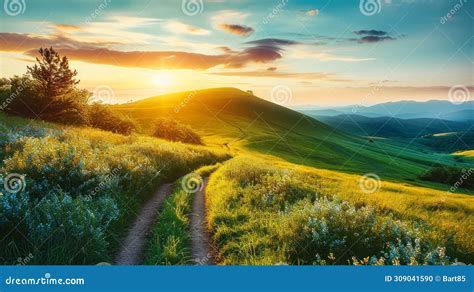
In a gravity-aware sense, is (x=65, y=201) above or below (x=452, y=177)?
below

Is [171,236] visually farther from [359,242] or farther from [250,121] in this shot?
[250,121]

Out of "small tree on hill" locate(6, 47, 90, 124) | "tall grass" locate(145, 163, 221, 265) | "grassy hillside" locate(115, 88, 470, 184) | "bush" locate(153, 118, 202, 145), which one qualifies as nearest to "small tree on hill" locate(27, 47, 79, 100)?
"small tree on hill" locate(6, 47, 90, 124)

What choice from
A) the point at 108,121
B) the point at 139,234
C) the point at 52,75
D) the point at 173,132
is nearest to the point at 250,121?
the point at 173,132

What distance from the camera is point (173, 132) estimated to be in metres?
52.9

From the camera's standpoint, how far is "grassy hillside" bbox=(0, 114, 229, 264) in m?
8.61

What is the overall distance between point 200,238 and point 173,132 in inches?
1673

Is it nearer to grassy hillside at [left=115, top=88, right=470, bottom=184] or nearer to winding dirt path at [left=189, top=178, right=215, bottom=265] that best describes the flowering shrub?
winding dirt path at [left=189, top=178, right=215, bottom=265]

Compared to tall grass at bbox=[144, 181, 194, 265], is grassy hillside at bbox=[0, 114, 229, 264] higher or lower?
higher

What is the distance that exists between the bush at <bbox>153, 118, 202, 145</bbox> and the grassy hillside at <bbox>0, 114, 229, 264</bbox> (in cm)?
3240

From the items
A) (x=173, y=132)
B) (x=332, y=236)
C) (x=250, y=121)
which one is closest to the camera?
(x=332, y=236)

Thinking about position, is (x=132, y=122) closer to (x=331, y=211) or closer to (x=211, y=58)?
(x=211, y=58)

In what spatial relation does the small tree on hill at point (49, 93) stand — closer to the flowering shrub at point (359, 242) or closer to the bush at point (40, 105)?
the bush at point (40, 105)

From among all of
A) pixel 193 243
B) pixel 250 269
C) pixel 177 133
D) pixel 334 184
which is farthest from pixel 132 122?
pixel 250 269

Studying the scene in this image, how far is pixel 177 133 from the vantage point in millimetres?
52969
